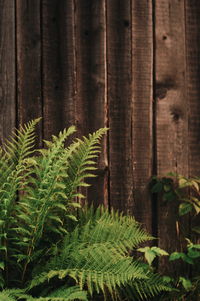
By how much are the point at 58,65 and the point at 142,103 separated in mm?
667

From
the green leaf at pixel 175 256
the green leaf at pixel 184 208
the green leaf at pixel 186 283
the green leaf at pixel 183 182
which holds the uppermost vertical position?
the green leaf at pixel 183 182

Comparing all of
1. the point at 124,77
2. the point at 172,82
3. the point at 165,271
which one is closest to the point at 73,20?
the point at 124,77

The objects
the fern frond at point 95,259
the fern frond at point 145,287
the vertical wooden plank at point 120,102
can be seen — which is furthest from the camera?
the vertical wooden plank at point 120,102

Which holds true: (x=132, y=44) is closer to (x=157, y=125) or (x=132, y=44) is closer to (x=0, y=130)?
(x=157, y=125)

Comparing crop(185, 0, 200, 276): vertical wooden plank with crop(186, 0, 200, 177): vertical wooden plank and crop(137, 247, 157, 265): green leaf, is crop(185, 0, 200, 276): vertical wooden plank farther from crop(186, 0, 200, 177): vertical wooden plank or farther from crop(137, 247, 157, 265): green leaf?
crop(137, 247, 157, 265): green leaf

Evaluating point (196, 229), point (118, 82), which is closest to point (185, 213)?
point (196, 229)

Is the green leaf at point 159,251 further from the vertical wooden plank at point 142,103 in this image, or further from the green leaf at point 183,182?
the green leaf at point 183,182

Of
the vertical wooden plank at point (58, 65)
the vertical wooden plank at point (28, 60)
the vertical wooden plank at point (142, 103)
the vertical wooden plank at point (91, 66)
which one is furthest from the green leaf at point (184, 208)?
the vertical wooden plank at point (28, 60)

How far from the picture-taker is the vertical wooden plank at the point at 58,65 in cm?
360

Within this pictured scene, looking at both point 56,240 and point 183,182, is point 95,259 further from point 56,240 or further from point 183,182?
point 183,182

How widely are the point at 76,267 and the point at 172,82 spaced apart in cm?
158

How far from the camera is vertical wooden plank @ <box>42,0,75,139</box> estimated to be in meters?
3.60

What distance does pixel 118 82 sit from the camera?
12.0ft

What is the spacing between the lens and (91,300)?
3.42 meters
